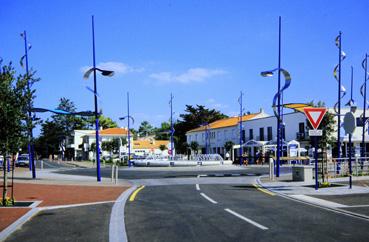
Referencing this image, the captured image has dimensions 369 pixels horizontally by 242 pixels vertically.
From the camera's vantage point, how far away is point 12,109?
12.3 metres

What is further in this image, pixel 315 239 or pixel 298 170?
pixel 298 170

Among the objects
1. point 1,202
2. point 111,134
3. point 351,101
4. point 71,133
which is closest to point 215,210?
point 1,202

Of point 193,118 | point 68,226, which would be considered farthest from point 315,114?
point 193,118

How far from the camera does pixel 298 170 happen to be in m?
22.1

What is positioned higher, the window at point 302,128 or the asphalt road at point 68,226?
the window at point 302,128

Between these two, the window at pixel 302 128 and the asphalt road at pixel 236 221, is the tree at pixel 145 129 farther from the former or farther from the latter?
the asphalt road at pixel 236 221

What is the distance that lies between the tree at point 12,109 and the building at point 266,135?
113 feet

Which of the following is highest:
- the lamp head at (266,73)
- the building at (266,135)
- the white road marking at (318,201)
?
the lamp head at (266,73)

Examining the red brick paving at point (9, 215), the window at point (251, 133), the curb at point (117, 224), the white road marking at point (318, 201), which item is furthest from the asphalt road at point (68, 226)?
the window at point (251, 133)

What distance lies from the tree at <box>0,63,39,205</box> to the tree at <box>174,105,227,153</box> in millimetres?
85476

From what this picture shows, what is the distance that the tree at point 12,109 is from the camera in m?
12.3

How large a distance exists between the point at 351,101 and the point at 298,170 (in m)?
14.3

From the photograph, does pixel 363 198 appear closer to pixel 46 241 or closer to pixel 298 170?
pixel 298 170

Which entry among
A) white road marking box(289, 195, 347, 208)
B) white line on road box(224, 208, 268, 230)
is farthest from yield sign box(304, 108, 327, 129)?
white line on road box(224, 208, 268, 230)
